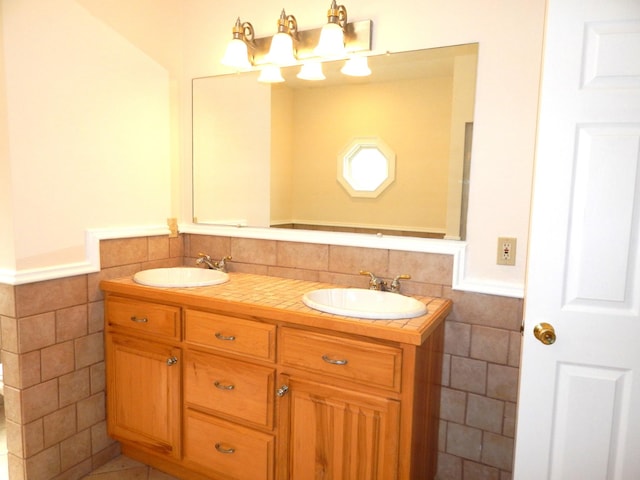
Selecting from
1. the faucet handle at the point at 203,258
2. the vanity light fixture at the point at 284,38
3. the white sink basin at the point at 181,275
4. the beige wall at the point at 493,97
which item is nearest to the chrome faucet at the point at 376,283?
the beige wall at the point at 493,97

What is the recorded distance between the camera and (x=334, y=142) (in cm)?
212

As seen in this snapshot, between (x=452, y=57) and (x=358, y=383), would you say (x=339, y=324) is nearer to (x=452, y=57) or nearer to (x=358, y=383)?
(x=358, y=383)

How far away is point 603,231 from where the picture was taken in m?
1.31

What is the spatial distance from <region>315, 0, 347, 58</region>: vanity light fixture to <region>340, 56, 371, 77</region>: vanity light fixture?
0.07 meters

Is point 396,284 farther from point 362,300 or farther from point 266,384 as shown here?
point 266,384

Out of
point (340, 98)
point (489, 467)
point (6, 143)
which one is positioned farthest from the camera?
point (340, 98)

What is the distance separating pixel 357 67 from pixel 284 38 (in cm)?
36

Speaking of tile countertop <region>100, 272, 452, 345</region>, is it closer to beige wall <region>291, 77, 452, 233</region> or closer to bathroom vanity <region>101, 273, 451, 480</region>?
bathroom vanity <region>101, 273, 451, 480</region>

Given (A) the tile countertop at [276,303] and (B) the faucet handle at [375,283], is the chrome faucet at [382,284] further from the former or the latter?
(A) the tile countertop at [276,303]

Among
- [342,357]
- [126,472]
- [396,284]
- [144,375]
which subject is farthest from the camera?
[126,472]

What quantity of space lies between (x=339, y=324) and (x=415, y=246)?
59 centimetres

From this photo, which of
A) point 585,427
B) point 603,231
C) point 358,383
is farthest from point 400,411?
point 603,231

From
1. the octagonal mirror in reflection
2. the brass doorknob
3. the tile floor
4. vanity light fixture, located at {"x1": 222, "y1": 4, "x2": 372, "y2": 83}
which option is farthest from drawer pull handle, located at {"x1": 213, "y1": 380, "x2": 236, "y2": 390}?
vanity light fixture, located at {"x1": 222, "y1": 4, "x2": 372, "y2": 83}

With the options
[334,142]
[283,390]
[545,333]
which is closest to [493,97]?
[334,142]
